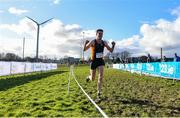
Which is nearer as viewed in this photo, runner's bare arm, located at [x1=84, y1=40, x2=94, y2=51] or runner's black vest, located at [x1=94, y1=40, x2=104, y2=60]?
runner's bare arm, located at [x1=84, y1=40, x2=94, y2=51]

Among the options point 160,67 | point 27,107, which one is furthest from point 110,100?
point 160,67

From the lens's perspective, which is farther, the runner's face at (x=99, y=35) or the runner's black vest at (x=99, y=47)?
the runner's black vest at (x=99, y=47)

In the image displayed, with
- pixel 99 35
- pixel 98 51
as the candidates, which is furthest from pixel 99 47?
pixel 99 35

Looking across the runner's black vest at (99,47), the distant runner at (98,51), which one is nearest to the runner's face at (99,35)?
the distant runner at (98,51)

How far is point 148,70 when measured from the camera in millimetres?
37719

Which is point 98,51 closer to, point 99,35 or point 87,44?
point 87,44

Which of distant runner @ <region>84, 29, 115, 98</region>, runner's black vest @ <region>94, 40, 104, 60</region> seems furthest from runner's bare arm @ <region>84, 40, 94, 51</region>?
runner's black vest @ <region>94, 40, 104, 60</region>

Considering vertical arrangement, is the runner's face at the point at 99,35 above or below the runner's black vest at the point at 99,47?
above

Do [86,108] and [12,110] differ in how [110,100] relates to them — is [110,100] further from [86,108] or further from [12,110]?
[12,110]

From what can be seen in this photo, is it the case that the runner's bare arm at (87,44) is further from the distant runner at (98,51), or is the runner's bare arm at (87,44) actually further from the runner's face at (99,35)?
the runner's face at (99,35)

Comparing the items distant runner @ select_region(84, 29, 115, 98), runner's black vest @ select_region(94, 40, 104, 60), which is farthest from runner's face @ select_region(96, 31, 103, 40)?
runner's black vest @ select_region(94, 40, 104, 60)

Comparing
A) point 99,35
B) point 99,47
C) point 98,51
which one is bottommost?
point 98,51

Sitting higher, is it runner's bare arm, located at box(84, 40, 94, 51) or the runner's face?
the runner's face

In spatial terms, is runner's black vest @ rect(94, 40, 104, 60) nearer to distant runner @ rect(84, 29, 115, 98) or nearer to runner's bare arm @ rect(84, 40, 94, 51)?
distant runner @ rect(84, 29, 115, 98)
